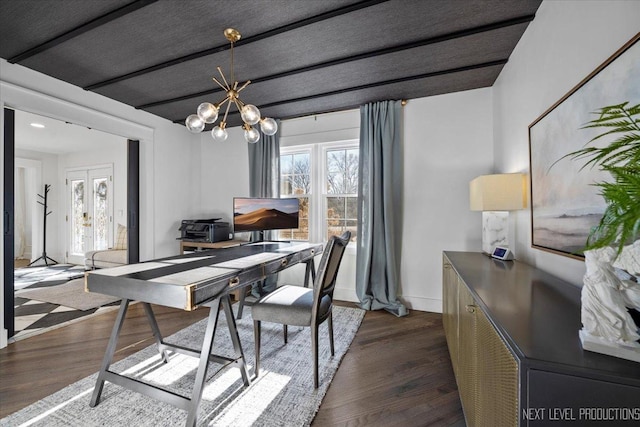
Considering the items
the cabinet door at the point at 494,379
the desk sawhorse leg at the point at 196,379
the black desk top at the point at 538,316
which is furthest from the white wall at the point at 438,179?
the desk sawhorse leg at the point at 196,379

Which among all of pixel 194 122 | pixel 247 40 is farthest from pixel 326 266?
pixel 247 40

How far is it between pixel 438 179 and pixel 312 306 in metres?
2.14

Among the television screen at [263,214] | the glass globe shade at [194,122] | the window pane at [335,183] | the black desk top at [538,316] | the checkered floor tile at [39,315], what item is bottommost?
the checkered floor tile at [39,315]

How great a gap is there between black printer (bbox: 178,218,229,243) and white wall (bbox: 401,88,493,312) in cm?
248

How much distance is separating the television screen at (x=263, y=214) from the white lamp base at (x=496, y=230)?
A: 79.1 inches

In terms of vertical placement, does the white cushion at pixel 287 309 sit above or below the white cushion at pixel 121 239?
below

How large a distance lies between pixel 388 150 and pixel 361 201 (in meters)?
0.68

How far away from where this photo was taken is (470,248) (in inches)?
113

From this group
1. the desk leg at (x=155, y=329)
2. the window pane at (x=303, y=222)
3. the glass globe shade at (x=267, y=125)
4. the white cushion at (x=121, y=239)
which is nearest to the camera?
the desk leg at (x=155, y=329)

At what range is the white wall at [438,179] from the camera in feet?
9.37

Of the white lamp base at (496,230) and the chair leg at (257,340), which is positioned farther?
the white lamp base at (496,230)

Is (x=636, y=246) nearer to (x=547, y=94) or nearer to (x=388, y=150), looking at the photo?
(x=547, y=94)

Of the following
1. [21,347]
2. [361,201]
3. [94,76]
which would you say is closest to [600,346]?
[361,201]

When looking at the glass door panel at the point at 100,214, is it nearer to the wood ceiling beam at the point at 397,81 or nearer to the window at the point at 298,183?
the window at the point at 298,183
